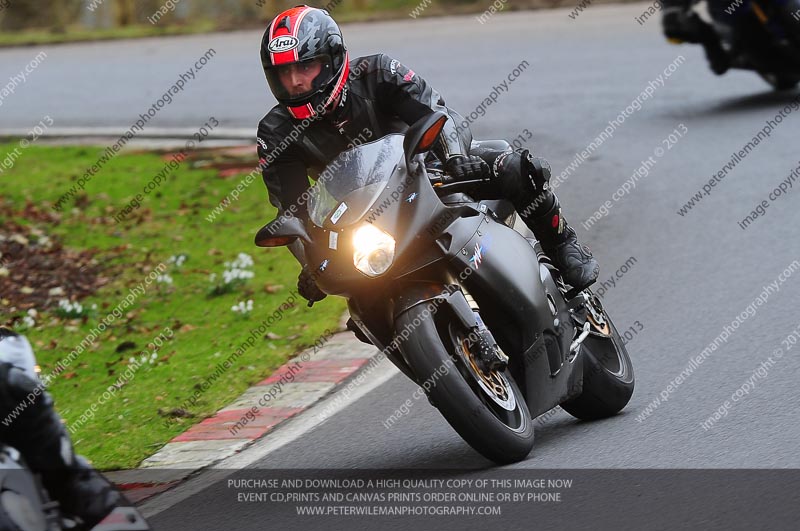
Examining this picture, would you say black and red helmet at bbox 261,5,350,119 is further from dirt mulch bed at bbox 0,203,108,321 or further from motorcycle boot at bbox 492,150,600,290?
dirt mulch bed at bbox 0,203,108,321

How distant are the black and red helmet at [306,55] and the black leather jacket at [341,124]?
6.4 inches

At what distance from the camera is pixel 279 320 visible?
8.55m

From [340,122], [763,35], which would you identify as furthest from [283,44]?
[763,35]

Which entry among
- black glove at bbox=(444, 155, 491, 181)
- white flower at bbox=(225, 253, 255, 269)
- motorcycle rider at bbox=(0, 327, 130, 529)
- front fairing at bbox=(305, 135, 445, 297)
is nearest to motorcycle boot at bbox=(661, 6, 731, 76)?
white flower at bbox=(225, 253, 255, 269)

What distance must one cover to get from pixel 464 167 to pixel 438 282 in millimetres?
533

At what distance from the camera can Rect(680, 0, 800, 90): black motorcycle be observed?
1221 cm

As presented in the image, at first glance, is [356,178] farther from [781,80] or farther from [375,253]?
[781,80]

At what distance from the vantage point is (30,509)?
12.6 ft

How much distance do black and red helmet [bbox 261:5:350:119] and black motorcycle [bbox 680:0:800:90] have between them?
25.2 ft

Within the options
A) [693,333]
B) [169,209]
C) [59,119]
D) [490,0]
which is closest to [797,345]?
[693,333]

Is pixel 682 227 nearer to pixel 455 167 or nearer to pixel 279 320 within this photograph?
pixel 279 320

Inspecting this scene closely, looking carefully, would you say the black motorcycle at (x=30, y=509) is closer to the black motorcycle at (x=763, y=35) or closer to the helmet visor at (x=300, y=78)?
the helmet visor at (x=300, y=78)

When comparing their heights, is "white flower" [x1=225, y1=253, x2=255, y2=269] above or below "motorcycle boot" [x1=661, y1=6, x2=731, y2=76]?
above

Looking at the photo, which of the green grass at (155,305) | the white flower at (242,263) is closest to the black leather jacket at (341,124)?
the green grass at (155,305)
